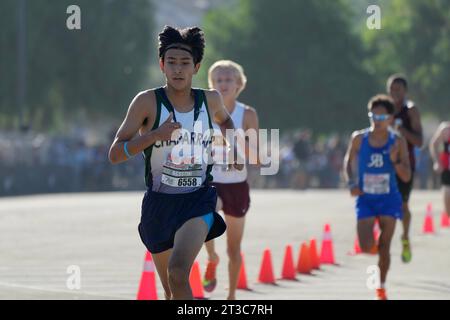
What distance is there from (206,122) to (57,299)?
140 inches

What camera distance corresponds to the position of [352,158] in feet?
44.2

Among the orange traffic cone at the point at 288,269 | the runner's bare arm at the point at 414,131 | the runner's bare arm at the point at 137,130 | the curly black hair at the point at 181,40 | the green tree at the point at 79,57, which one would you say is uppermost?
the green tree at the point at 79,57

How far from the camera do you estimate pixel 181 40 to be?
8.81 metres

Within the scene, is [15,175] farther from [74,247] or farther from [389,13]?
[389,13]

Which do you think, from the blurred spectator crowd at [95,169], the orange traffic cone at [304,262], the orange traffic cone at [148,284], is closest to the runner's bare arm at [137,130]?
the orange traffic cone at [148,284]

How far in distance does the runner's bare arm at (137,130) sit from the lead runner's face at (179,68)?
0.17m

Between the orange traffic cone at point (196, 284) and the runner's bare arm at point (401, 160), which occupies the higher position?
the runner's bare arm at point (401, 160)

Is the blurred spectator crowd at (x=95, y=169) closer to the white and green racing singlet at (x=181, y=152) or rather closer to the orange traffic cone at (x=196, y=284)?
the orange traffic cone at (x=196, y=284)

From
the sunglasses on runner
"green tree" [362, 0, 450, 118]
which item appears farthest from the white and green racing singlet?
"green tree" [362, 0, 450, 118]

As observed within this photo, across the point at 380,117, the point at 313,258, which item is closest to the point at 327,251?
the point at 313,258

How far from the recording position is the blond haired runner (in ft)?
39.8

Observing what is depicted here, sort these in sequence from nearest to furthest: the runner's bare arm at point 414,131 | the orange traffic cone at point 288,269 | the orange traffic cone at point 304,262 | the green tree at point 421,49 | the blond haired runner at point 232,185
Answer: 1. the blond haired runner at point 232,185
2. the orange traffic cone at point 288,269
3. the orange traffic cone at point 304,262
4. the runner's bare arm at point 414,131
5. the green tree at point 421,49

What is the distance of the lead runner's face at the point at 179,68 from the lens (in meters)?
8.72
